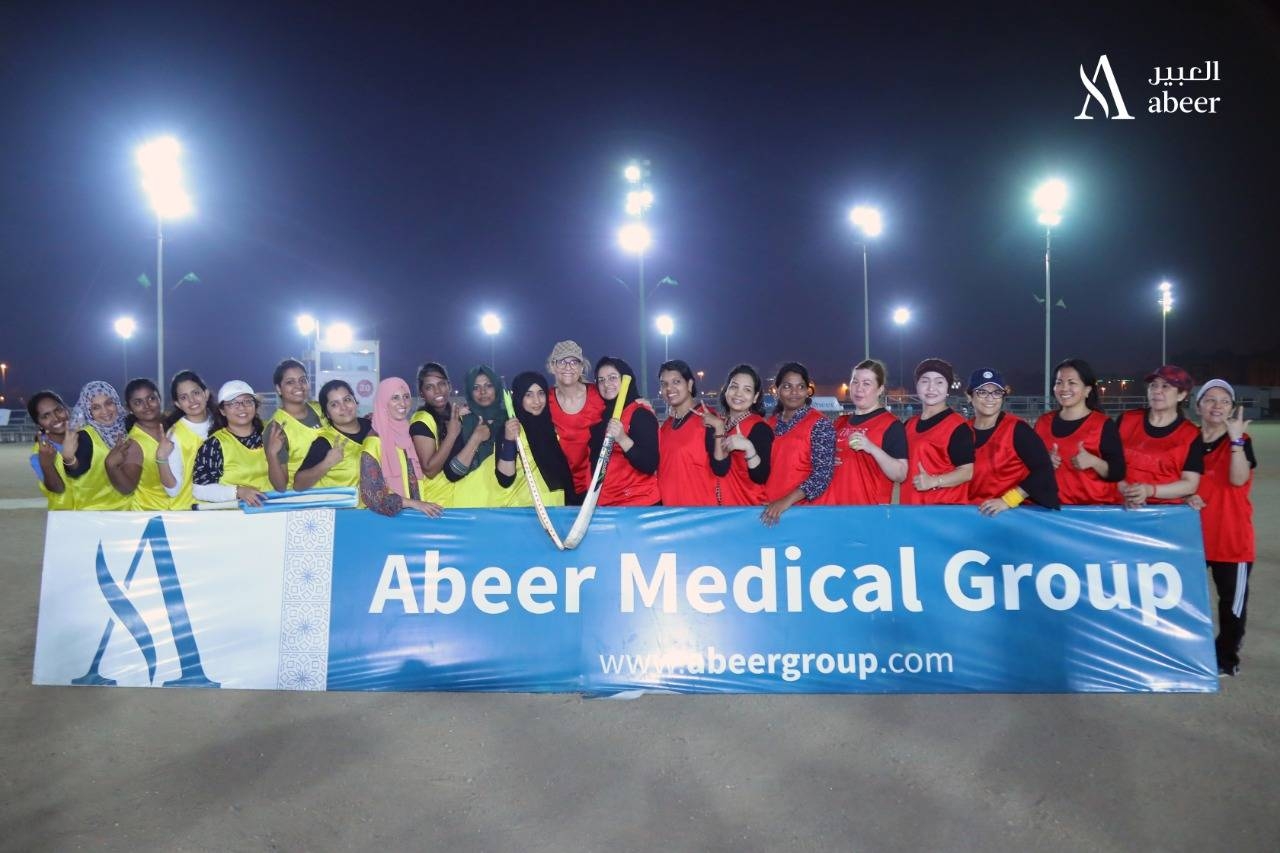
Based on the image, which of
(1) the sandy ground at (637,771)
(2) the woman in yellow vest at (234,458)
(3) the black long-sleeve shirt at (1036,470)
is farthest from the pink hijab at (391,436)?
(3) the black long-sleeve shirt at (1036,470)

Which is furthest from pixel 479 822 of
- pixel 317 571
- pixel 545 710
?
pixel 317 571

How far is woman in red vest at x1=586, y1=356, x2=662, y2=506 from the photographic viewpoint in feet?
16.1

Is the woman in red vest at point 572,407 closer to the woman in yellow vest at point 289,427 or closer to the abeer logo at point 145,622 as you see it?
the woman in yellow vest at point 289,427

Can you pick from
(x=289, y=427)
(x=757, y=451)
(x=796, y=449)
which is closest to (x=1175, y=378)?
(x=796, y=449)

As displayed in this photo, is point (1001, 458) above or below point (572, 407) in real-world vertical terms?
below

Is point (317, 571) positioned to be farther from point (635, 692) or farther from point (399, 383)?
point (635, 692)

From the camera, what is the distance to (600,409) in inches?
203

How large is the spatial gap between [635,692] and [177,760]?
2.35m

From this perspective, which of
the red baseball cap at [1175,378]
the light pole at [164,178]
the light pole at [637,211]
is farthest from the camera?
the light pole at [637,211]

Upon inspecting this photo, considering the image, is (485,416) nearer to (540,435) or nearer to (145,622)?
(540,435)

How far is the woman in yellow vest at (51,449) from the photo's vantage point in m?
5.73

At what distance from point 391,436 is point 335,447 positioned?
1.22ft

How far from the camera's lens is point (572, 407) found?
5.14 metres

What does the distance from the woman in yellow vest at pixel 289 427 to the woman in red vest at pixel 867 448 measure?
3523 mm
